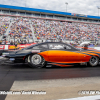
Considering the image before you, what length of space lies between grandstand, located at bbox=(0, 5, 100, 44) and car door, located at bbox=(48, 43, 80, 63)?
9.80m

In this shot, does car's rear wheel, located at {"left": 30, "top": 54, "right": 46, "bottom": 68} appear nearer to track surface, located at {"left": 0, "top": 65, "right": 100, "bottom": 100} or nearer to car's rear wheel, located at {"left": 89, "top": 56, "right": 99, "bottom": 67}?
track surface, located at {"left": 0, "top": 65, "right": 100, "bottom": 100}

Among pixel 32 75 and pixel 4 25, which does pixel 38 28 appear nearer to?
pixel 4 25

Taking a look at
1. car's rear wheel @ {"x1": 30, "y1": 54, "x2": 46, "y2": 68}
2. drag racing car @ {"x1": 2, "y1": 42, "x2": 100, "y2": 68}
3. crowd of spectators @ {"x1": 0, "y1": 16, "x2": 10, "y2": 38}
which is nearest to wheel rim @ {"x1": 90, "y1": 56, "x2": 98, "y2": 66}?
drag racing car @ {"x1": 2, "y1": 42, "x2": 100, "y2": 68}

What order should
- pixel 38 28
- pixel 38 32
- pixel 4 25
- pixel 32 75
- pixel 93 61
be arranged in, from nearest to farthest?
pixel 32 75 < pixel 93 61 < pixel 4 25 < pixel 38 32 < pixel 38 28

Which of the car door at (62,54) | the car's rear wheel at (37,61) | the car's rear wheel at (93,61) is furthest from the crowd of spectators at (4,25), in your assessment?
the car's rear wheel at (93,61)

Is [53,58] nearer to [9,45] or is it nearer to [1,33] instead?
[9,45]

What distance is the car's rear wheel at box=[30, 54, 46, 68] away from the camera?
17.5 feet

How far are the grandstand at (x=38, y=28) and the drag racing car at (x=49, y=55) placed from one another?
9.78 m

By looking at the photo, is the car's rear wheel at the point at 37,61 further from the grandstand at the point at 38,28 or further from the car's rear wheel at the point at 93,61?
the grandstand at the point at 38,28

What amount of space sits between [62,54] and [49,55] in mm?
567

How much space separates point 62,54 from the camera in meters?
5.33

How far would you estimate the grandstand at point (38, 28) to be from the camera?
75.9ft

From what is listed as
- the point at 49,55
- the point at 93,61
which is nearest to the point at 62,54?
the point at 49,55

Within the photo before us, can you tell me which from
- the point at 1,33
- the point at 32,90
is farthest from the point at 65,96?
the point at 1,33
